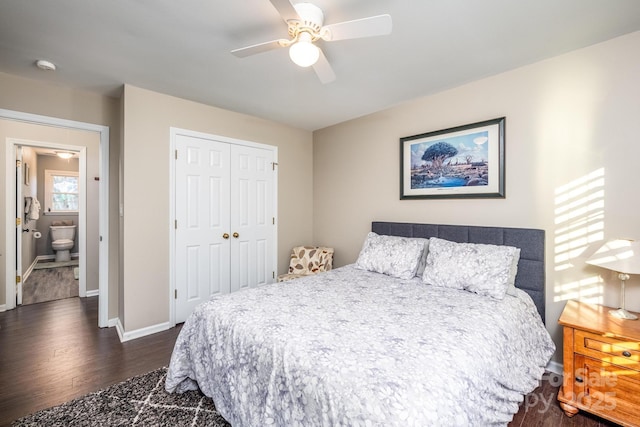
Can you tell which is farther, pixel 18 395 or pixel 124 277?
pixel 124 277

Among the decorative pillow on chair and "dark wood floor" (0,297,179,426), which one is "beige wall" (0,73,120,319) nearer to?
"dark wood floor" (0,297,179,426)

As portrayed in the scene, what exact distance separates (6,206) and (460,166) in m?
5.30

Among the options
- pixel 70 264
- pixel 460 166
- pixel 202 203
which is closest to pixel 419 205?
pixel 460 166

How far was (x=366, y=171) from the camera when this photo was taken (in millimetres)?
3693

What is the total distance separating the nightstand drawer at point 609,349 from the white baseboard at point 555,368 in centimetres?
64

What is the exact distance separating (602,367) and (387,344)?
144 centimetres

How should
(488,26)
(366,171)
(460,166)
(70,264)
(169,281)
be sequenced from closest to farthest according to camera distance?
(488,26), (460,166), (169,281), (366,171), (70,264)

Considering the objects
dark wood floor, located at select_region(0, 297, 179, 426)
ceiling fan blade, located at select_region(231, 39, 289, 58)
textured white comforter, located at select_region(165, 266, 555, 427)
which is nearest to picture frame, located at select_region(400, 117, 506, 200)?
textured white comforter, located at select_region(165, 266, 555, 427)

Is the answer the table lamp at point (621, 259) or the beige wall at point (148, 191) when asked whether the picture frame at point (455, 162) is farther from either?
the beige wall at point (148, 191)

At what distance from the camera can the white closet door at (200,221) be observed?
3227 millimetres

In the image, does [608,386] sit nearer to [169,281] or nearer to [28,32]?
[169,281]

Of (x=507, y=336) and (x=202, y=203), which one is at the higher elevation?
(x=202, y=203)

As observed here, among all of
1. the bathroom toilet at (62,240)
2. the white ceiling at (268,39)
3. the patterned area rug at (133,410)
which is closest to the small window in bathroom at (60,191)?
the bathroom toilet at (62,240)

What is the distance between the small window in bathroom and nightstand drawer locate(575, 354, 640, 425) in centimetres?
932
